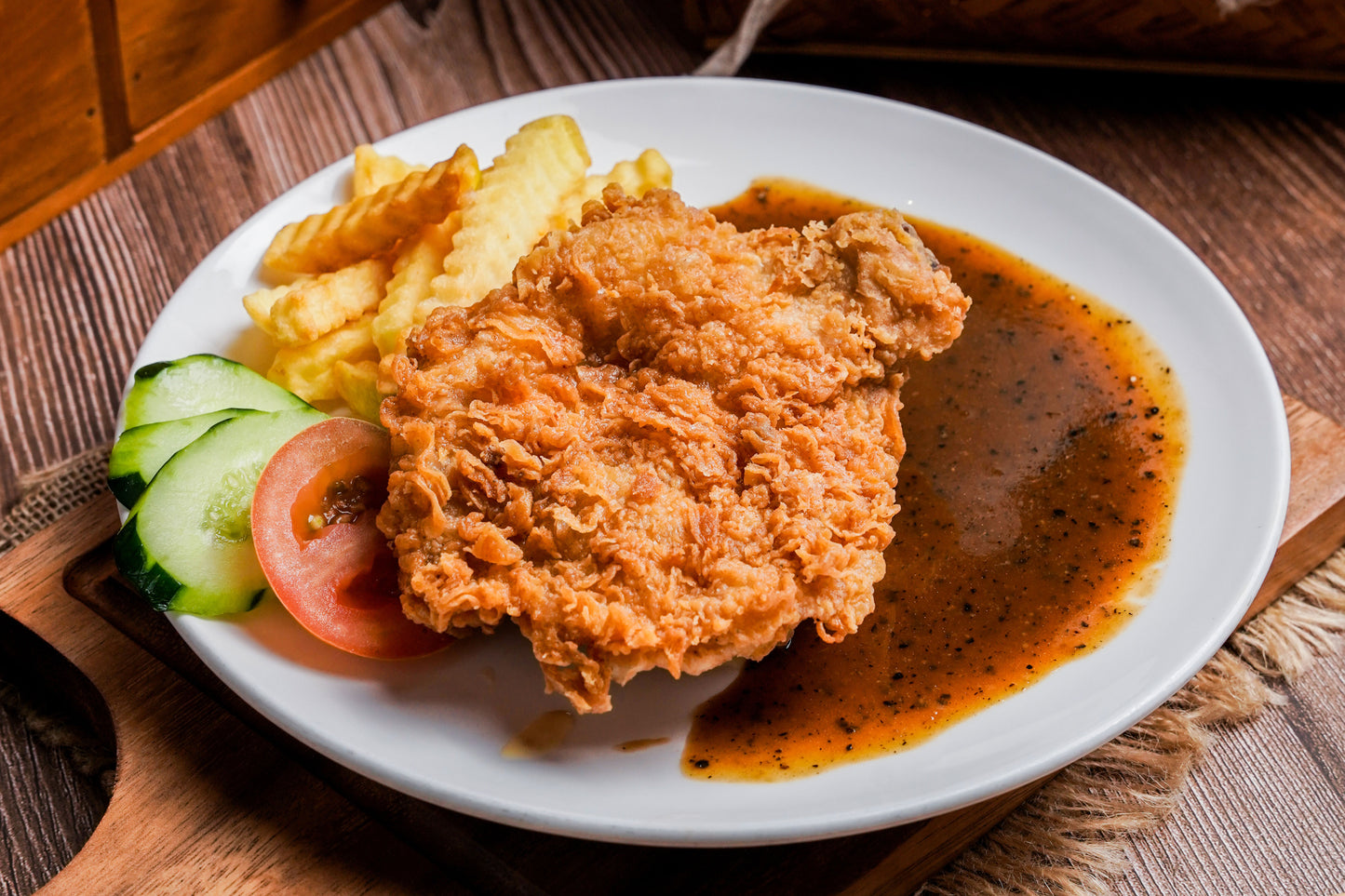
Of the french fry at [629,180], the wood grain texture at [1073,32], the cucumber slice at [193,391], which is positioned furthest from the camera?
the wood grain texture at [1073,32]

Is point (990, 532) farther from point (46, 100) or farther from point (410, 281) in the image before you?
point (46, 100)

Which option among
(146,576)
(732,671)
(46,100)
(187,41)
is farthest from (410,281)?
(187,41)

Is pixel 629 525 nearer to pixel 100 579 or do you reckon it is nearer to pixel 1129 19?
pixel 100 579

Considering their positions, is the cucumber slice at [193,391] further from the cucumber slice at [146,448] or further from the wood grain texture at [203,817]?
the wood grain texture at [203,817]

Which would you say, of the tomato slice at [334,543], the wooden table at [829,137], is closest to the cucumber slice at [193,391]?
the tomato slice at [334,543]

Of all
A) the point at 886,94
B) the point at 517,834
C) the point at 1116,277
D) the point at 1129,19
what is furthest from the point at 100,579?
the point at 1129,19

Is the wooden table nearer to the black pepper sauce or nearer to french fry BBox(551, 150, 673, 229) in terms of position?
the black pepper sauce
